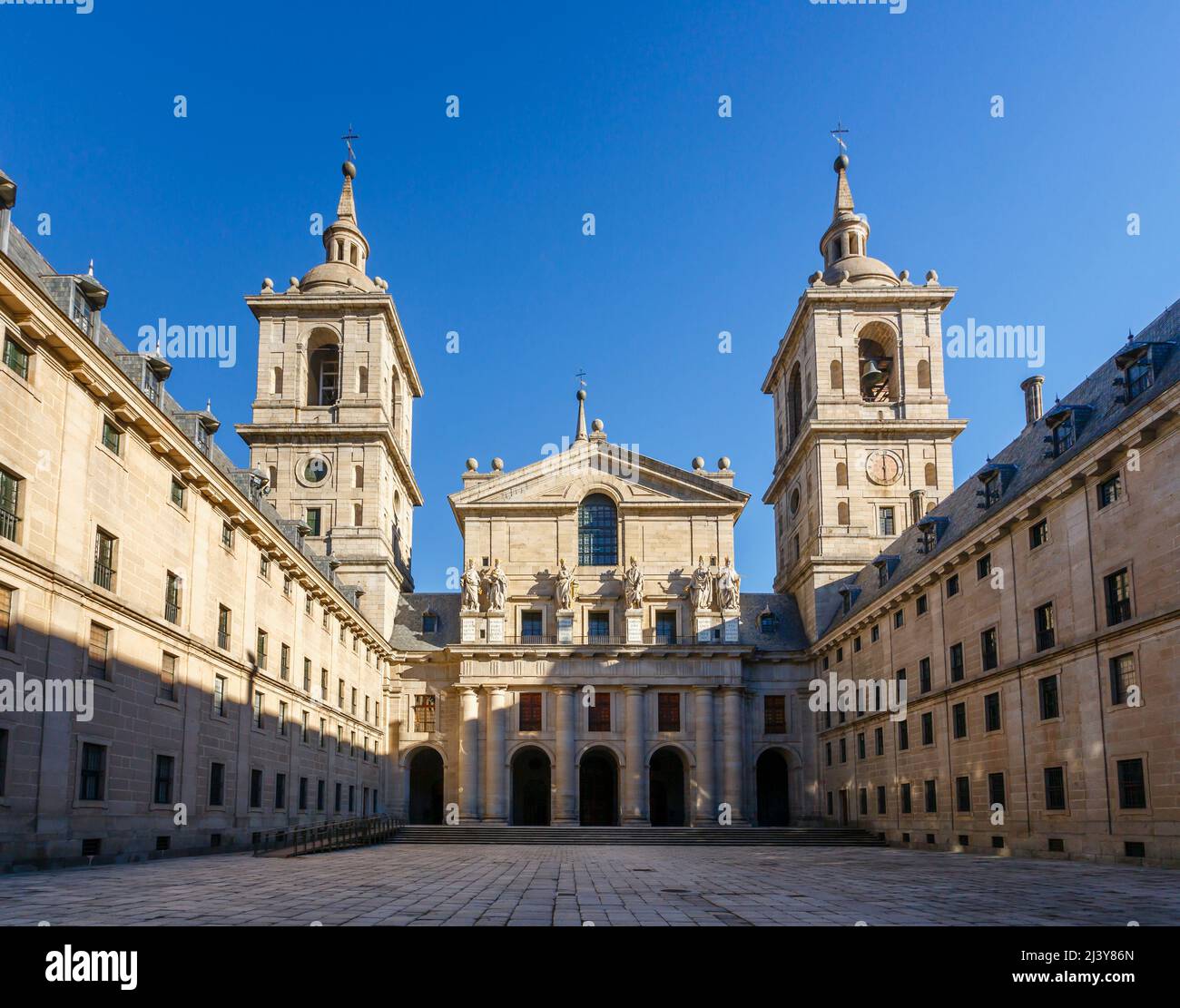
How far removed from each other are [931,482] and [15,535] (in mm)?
50574

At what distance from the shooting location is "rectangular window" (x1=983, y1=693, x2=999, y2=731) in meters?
37.2

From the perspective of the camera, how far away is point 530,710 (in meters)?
60.1

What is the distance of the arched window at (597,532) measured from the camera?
2530 inches

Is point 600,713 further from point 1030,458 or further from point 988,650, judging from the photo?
point 1030,458

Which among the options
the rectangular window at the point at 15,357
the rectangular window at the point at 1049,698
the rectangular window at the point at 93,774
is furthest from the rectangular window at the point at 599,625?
the rectangular window at the point at 15,357

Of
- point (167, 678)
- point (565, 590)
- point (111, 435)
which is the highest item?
point (111, 435)

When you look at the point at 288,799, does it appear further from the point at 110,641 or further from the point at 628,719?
the point at 628,719

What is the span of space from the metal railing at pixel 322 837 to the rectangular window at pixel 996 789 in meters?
21.9

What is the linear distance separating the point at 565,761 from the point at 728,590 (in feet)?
42.3

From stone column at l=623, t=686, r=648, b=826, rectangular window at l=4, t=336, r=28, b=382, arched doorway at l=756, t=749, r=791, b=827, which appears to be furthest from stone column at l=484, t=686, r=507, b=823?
rectangular window at l=4, t=336, r=28, b=382

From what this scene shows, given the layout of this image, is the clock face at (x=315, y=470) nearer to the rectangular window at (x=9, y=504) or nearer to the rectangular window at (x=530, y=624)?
the rectangular window at (x=530, y=624)

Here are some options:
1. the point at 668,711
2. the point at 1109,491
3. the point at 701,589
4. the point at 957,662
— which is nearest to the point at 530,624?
the point at 668,711

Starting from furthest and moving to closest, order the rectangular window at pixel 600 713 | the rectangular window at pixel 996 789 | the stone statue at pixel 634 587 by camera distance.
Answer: the stone statue at pixel 634 587
the rectangular window at pixel 600 713
the rectangular window at pixel 996 789
